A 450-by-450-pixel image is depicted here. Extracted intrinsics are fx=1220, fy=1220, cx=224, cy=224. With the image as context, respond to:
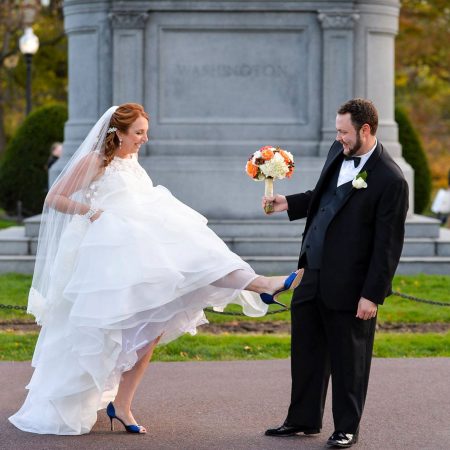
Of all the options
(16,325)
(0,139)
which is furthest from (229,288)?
(0,139)

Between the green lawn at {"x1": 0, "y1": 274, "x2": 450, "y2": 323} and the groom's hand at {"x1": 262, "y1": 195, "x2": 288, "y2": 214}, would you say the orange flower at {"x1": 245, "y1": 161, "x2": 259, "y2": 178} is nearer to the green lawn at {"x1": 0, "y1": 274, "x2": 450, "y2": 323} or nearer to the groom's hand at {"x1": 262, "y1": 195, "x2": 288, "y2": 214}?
the groom's hand at {"x1": 262, "y1": 195, "x2": 288, "y2": 214}

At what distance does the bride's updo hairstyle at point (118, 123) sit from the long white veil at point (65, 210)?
0.10ft

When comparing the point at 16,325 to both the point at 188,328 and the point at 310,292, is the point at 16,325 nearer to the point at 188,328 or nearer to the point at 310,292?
the point at 188,328

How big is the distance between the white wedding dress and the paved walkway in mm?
261

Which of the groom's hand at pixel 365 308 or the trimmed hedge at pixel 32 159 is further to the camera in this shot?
the trimmed hedge at pixel 32 159

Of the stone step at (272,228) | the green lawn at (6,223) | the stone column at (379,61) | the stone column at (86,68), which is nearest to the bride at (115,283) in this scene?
the stone step at (272,228)

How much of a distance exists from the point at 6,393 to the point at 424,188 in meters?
14.9

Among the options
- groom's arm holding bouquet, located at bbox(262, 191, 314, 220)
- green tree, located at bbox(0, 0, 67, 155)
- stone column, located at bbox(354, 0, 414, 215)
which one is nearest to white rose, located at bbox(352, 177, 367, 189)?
groom's arm holding bouquet, located at bbox(262, 191, 314, 220)

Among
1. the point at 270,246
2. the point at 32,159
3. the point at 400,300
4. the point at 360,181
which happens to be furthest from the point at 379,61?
the point at 360,181

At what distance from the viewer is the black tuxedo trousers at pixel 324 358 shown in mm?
7105

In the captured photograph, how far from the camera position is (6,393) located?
347 inches

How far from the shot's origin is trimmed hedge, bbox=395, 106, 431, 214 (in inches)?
880

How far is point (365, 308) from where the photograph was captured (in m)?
6.90

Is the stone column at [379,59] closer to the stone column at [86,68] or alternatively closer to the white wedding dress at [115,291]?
the stone column at [86,68]
